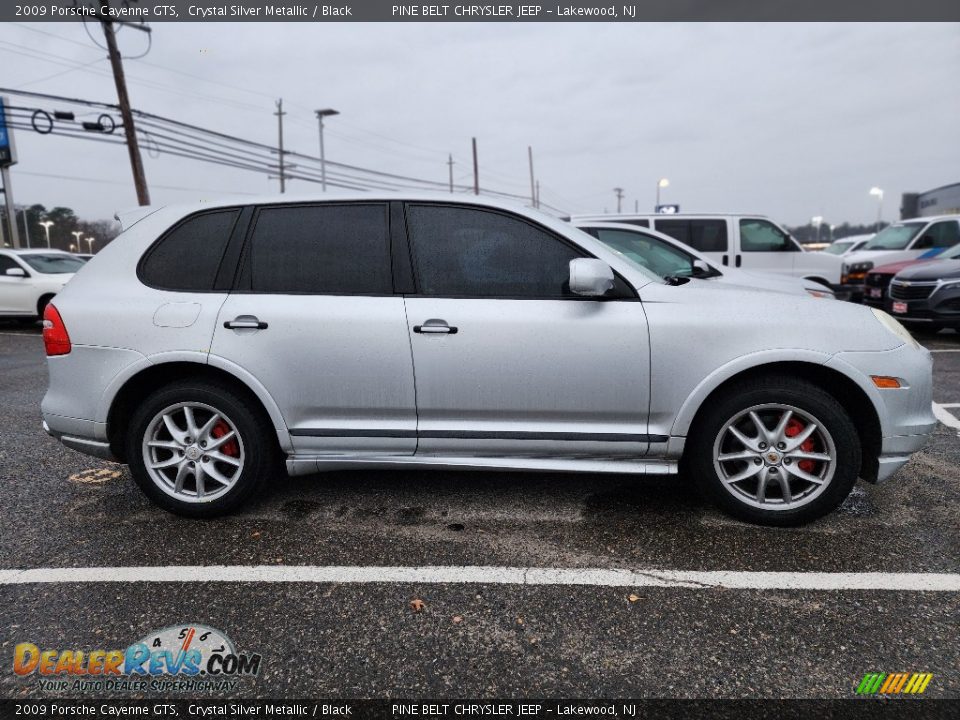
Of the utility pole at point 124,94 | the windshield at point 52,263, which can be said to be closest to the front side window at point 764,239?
Answer: the windshield at point 52,263

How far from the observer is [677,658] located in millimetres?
2033

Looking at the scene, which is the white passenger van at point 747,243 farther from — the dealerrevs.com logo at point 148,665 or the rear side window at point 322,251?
the dealerrevs.com logo at point 148,665

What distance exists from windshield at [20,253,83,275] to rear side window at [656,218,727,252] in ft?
38.8

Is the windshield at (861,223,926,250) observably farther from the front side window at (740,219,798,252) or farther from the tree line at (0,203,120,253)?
the tree line at (0,203,120,253)

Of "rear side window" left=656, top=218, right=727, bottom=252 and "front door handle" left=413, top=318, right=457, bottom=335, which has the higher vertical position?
"rear side window" left=656, top=218, right=727, bottom=252

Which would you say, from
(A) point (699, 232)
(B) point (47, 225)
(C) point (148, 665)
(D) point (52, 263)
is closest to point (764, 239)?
(A) point (699, 232)

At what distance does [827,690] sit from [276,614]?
75.6 inches

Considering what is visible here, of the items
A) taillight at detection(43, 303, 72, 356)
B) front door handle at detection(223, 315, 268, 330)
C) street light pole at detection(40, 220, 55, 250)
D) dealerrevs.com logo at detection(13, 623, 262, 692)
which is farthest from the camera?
street light pole at detection(40, 220, 55, 250)

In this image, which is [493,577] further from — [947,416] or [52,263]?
[52,263]

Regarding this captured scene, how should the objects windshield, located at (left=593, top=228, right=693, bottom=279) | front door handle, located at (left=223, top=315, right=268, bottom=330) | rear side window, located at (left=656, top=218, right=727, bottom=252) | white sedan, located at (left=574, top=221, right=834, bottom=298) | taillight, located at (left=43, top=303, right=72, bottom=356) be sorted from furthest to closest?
rear side window, located at (left=656, top=218, right=727, bottom=252), windshield, located at (left=593, top=228, right=693, bottom=279), white sedan, located at (left=574, top=221, right=834, bottom=298), taillight, located at (left=43, top=303, right=72, bottom=356), front door handle, located at (left=223, top=315, right=268, bottom=330)

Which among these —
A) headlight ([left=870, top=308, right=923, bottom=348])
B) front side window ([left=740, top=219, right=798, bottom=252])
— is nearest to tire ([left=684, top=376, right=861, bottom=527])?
headlight ([left=870, top=308, right=923, bottom=348])

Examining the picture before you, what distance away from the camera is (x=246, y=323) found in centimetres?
299

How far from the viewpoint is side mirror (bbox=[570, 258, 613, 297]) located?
9.04ft

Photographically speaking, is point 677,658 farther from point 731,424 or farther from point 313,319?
point 313,319
